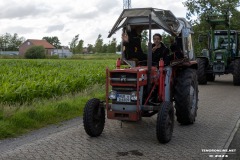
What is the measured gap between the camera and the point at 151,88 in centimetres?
717

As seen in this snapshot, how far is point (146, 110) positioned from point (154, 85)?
66cm

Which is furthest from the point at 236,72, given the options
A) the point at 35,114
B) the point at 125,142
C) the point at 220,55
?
the point at 125,142

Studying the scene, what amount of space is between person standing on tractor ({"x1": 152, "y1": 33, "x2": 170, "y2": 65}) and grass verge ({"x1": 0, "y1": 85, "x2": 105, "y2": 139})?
2.80 meters

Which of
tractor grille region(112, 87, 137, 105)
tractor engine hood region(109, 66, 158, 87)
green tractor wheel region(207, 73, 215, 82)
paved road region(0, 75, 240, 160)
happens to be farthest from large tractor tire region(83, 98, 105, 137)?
green tractor wheel region(207, 73, 215, 82)

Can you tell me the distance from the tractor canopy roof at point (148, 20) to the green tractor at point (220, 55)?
972 cm

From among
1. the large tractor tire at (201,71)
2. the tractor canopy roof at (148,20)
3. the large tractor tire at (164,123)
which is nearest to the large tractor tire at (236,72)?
the large tractor tire at (201,71)

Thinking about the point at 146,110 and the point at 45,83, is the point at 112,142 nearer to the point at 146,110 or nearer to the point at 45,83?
the point at 146,110

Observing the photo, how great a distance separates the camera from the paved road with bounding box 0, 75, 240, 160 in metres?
5.90

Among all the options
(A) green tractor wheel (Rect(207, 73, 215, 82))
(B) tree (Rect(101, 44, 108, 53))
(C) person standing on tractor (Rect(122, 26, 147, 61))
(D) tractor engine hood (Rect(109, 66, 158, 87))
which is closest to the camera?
(D) tractor engine hood (Rect(109, 66, 158, 87))

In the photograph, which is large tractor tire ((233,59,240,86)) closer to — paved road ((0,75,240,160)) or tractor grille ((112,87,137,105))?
paved road ((0,75,240,160))

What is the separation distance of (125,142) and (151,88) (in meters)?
1.23

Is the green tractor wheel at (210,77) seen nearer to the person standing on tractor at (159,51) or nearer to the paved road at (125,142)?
the paved road at (125,142)

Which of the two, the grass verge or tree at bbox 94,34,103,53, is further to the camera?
tree at bbox 94,34,103,53

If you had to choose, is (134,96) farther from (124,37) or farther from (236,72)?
(236,72)
